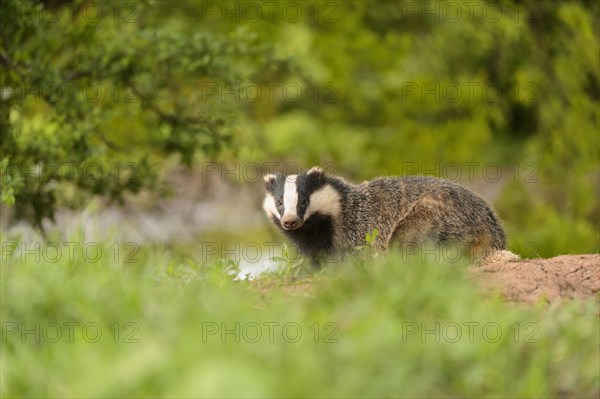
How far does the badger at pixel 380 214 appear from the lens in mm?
6105

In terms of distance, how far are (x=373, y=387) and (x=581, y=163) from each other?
8.52 meters

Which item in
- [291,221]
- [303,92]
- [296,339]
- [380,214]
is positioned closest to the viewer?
[296,339]

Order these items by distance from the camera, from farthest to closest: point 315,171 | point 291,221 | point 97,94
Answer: point 97,94
point 315,171
point 291,221

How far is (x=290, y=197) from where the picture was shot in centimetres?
638

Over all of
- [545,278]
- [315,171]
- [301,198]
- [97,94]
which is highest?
[97,94]

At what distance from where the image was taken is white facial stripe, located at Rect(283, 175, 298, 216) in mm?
6293

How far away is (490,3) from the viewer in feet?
36.8

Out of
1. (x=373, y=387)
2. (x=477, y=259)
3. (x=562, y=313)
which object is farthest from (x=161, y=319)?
(x=477, y=259)

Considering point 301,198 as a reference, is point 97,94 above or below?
above

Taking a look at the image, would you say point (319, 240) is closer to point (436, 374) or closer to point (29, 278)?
point (29, 278)

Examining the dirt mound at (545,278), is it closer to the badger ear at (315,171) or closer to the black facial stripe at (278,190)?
the badger ear at (315,171)

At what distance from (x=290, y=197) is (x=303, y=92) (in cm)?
784

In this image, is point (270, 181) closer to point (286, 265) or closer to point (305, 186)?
point (305, 186)

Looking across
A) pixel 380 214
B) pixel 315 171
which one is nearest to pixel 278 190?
pixel 315 171
